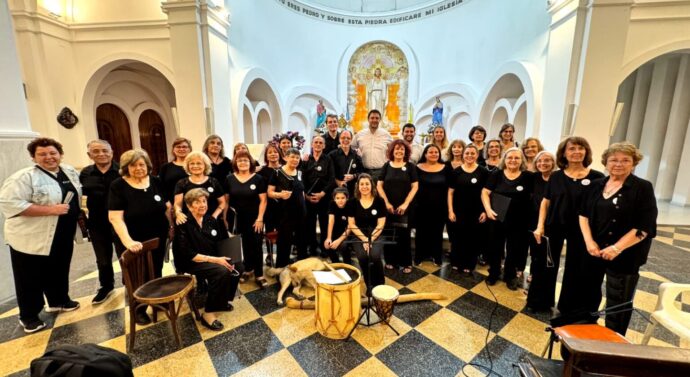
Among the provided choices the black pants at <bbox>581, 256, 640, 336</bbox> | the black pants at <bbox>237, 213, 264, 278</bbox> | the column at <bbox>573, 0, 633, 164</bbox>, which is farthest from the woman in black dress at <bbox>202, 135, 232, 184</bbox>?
the column at <bbox>573, 0, 633, 164</bbox>

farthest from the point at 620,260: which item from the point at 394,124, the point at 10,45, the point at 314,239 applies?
the point at 394,124

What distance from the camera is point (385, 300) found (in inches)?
95.3

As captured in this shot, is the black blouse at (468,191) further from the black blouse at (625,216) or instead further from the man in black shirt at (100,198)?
the man in black shirt at (100,198)

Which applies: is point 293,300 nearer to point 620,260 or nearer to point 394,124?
point 620,260

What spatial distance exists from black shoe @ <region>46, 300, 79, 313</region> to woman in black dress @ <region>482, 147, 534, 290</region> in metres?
4.28

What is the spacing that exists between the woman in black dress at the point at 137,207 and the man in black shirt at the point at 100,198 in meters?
0.34

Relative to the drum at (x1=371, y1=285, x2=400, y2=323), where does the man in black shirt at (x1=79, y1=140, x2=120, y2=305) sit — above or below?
above

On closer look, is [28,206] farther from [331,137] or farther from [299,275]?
[331,137]

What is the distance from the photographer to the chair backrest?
2195mm

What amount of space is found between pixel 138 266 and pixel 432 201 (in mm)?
3014

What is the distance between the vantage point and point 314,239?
396cm

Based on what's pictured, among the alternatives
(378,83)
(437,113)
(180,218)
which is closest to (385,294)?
(180,218)

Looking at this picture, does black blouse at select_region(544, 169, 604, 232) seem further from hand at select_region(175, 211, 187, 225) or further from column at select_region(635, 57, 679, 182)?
column at select_region(635, 57, 679, 182)

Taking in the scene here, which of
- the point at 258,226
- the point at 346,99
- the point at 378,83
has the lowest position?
the point at 258,226
